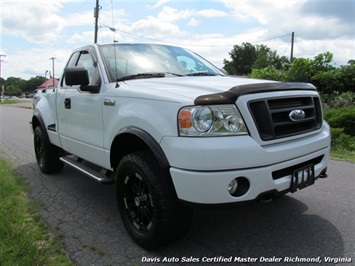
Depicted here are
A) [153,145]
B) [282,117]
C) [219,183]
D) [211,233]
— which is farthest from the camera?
[211,233]

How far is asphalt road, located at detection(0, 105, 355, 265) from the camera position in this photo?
2838 millimetres

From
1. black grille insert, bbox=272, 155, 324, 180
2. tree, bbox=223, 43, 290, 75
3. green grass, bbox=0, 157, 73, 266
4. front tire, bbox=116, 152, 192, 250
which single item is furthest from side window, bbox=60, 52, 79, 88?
tree, bbox=223, 43, 290, 75

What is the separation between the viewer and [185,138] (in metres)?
2.45

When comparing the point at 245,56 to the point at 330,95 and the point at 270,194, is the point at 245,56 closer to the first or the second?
the point at 330,95

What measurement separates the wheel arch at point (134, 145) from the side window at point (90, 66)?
32.3 inches

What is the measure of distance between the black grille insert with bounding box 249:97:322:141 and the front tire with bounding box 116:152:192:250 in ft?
2.82

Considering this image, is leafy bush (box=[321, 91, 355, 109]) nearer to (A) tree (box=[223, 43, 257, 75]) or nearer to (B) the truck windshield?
(B) the truck windshield

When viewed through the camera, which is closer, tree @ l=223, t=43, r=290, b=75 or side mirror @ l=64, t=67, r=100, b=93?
side mirror @ l=64, t=67, r=100, b=93

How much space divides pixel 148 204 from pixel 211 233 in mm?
749

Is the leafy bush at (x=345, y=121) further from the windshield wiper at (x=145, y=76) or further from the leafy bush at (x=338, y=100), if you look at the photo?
the windshield wiper at (x=145, y=76)

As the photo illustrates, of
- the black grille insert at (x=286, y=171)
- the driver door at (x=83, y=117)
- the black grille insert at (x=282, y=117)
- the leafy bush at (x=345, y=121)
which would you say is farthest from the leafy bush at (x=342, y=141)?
the driver door at (x=83, y=117)

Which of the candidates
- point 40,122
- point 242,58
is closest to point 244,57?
point 242,58

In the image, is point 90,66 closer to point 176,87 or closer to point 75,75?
point 75,75

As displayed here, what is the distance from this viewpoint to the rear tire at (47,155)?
5.30m
